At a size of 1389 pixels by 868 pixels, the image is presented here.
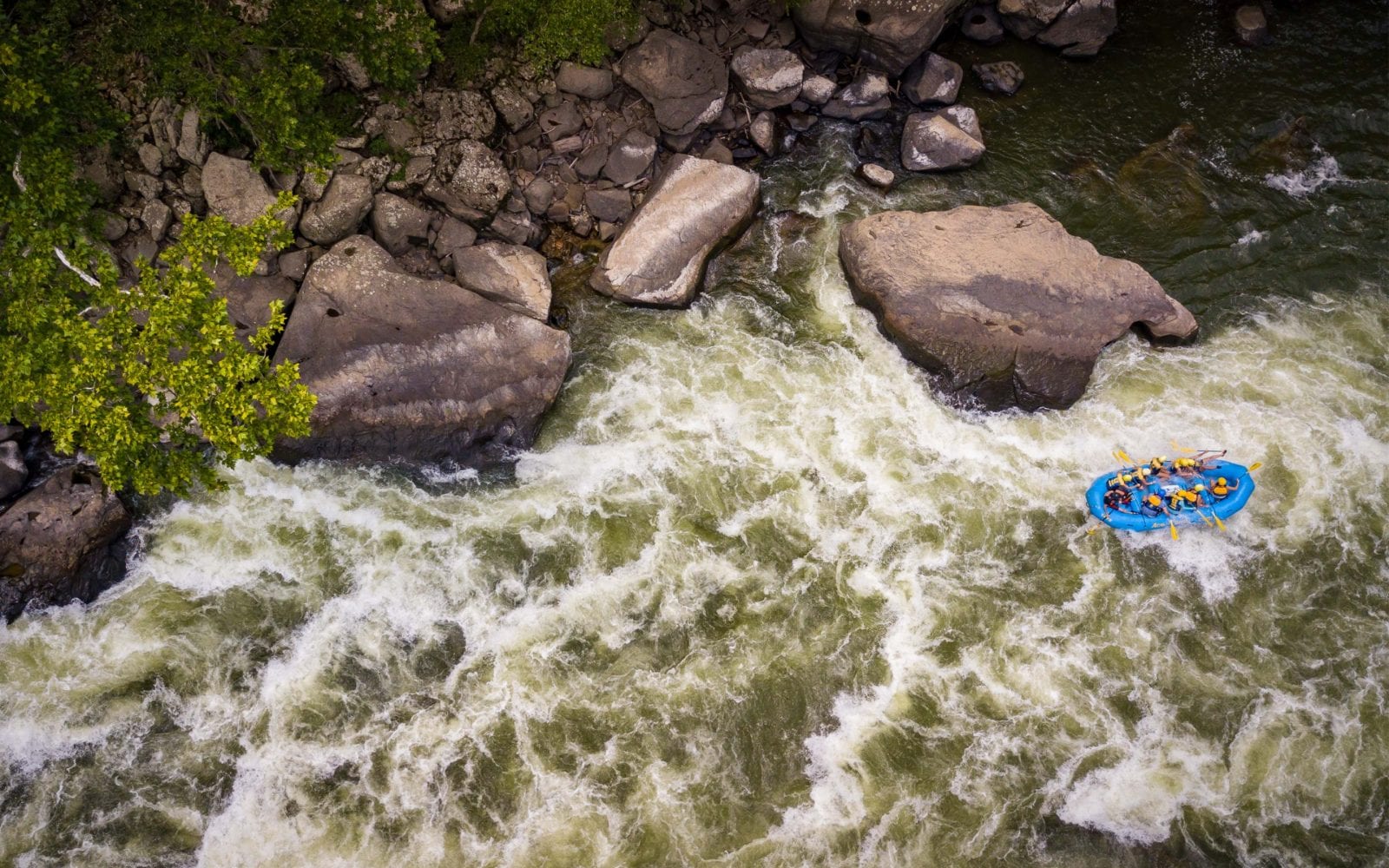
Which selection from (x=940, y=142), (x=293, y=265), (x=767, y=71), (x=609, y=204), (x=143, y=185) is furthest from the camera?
(x=940, y=142)

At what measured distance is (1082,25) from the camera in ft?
55.0

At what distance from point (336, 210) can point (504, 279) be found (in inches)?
107

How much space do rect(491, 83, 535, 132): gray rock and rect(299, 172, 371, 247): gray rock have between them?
8.40 ft

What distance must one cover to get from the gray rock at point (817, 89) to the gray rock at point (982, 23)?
3.17 meters

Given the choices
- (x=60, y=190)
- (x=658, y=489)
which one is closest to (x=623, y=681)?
(x=658, y=489)

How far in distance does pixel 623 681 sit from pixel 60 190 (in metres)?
9.55

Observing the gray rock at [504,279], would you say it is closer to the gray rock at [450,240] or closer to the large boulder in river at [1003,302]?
the gray rock at [450,240]

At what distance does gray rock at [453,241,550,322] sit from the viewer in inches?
550

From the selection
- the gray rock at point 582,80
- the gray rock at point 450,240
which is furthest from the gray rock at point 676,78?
the gray rock at point 450,240

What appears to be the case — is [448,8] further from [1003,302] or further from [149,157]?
[1003,302]

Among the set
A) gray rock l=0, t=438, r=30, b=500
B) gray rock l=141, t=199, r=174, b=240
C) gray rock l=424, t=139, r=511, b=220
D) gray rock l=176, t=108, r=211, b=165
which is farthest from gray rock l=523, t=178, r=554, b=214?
gray rock l=0, t=438, r=30, b=500

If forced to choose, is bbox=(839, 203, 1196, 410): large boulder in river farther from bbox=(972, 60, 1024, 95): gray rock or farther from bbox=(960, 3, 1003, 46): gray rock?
bbox=(960, 3, 1003, 46): gray rock

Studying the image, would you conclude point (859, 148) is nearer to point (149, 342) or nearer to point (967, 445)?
point (967, 445)

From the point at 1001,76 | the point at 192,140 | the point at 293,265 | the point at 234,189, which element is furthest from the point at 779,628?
the point at 1001,76
